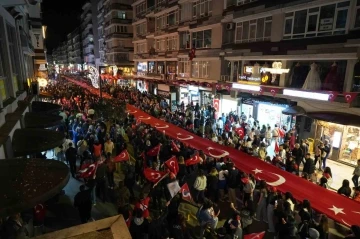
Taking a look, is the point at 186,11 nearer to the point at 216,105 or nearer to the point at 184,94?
the point at 184,94

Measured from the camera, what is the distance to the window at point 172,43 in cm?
3358

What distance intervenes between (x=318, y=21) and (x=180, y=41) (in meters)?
18.8

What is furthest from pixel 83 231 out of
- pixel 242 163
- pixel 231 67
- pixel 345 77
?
pixel 231 67

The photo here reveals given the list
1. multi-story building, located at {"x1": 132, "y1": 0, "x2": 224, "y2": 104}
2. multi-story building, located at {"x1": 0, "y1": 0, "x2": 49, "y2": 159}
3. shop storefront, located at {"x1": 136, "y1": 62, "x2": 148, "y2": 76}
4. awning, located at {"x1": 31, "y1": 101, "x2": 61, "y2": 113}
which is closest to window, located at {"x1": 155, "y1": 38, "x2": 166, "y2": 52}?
multi-story building, located at {"x1": 132, "y1": 0, "x2": 224, "y2": 104}

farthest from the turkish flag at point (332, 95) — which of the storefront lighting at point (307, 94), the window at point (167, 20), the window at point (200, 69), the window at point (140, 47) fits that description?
the window at point (140, 47)

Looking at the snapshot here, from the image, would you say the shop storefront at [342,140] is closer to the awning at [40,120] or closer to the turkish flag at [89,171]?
the turkish flag at [89,171]

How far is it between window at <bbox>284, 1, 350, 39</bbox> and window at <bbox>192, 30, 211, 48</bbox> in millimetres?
9594

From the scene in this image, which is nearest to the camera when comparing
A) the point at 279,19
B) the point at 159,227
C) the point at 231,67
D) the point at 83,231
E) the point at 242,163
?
the point at 83,231

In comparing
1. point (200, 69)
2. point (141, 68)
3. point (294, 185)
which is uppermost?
point (200, 69)

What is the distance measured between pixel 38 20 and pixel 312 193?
2891 centimetres

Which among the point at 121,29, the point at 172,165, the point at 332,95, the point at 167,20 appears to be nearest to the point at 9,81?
the point at 172,165

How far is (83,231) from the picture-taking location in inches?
138

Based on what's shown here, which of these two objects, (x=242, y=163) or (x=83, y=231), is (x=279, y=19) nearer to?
(x=242, y=163)

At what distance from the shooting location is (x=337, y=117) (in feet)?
48.8
